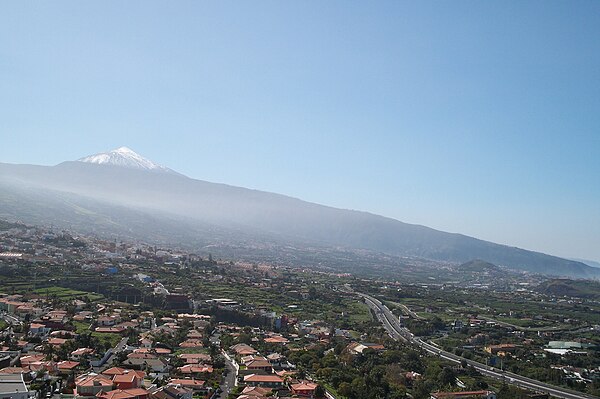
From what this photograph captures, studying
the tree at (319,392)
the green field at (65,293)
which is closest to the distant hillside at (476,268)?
the green field at (65,293)

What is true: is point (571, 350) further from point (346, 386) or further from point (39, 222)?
point (39, 222)

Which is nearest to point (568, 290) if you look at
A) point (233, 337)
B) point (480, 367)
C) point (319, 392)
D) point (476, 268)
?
point (476, 268)

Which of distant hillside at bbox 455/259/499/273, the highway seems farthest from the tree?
distant hillside at bbox 455/259/499/273

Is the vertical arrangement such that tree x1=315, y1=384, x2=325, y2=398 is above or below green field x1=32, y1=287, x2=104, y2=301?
above

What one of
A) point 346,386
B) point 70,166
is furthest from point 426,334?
point 70,166

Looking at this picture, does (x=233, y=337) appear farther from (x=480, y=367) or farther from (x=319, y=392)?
(x=480, y=367)

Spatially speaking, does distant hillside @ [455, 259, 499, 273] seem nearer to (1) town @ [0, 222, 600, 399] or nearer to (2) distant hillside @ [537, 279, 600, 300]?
(2) distant hillside @ [537, 279, 600, 300]

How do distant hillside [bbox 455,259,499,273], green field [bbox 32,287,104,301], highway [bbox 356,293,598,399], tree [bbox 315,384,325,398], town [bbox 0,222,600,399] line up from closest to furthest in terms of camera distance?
1. tree [bbox 315,384,325,398]
2. town [bbox 0,222,600,399]
3. highway [bbox 356,293,598,399]
4. green field [bbox 32,287,104,301]
5. distant hillside [bbox 455,259,499,273]

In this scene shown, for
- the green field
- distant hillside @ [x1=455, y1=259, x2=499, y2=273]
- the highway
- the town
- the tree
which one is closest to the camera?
the tree
